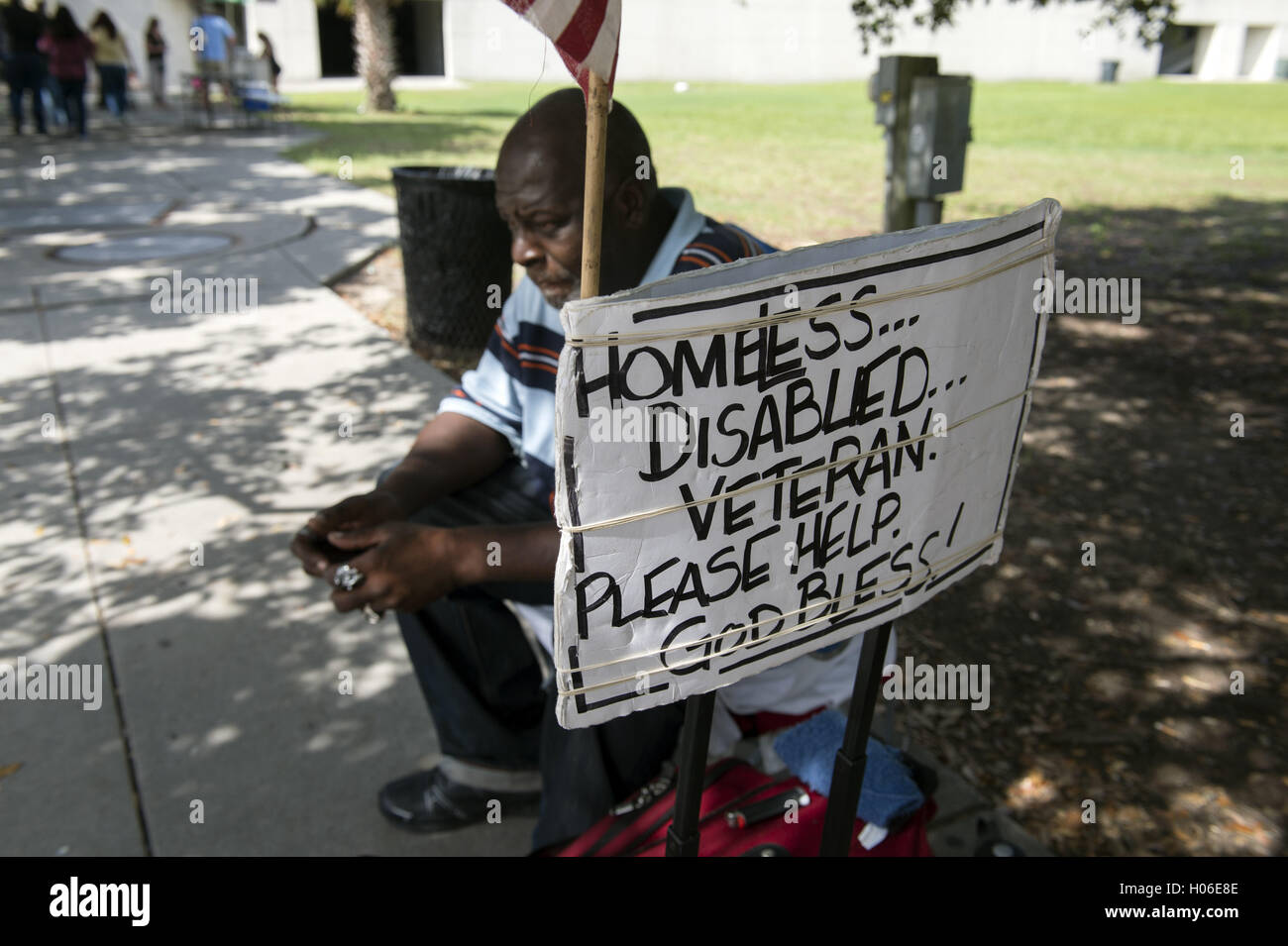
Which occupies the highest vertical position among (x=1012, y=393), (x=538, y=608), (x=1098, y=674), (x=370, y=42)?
(x=370, y=42)

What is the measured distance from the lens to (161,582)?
→ 3582mm

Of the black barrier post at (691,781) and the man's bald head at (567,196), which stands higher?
the man's bald head at (567,196)

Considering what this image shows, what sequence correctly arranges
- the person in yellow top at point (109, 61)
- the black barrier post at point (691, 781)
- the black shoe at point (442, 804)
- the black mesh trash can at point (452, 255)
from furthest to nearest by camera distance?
1. the person in yellow top at point (109, 61)
2. the black mesh trash can at point (452, 255)
3. the black shoe at point (442, 804)
4. the black barrier post at point (691, 781)

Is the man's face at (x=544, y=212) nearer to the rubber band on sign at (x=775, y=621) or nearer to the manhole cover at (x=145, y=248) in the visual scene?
the rubber band on sign at (x=775, y=621)

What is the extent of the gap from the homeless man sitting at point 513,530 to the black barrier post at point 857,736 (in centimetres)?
52

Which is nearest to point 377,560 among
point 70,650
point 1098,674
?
point 70,650

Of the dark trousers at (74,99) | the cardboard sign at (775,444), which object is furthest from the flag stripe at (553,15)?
the dark trousers at (74,99)

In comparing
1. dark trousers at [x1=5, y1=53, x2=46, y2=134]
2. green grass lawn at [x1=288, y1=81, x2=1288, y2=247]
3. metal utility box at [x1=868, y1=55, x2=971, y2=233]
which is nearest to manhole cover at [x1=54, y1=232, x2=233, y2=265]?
green grass lawn at [x1=288, y1=81, x2=1288, y2=247]

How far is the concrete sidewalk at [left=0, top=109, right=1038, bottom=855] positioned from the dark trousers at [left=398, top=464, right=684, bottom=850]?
0.91ft

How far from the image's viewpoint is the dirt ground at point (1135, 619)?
106 inches

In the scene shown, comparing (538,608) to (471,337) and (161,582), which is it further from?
(471,337)

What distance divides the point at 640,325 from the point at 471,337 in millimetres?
4907

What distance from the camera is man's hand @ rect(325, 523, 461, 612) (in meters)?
2.06

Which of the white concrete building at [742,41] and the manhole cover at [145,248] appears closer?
the manhole cover at [145,248]
